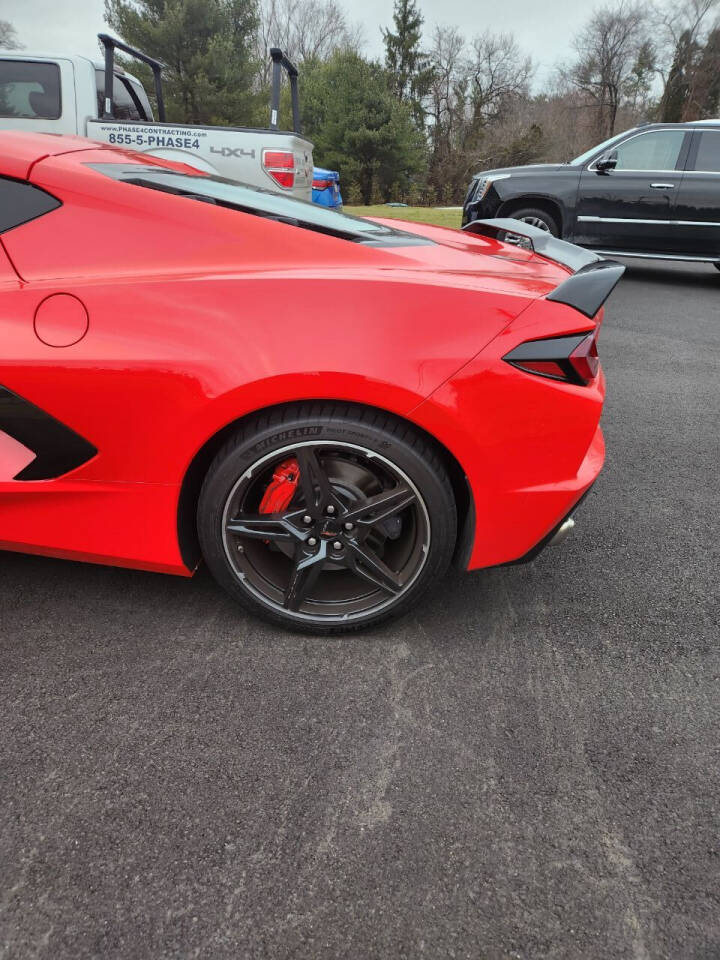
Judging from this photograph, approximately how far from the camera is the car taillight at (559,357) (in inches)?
73.5

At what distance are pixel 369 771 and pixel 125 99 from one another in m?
8.46

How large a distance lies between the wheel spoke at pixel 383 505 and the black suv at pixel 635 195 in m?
7.86

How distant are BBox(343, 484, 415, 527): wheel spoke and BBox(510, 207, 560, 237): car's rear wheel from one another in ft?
25.7

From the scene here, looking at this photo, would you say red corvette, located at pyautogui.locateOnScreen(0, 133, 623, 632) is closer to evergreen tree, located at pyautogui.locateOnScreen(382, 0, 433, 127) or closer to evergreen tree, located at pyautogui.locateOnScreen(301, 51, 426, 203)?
evergreen tree, located at pyautogui.locateOnScreen(301, 51, 426, 203)

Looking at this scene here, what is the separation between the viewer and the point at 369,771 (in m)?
1.67

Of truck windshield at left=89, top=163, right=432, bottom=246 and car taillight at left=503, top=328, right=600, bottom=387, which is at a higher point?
truck windshield at left=89, top=163, right=432, bottom=246

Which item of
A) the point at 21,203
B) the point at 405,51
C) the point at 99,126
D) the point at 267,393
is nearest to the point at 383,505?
the point at 267,393

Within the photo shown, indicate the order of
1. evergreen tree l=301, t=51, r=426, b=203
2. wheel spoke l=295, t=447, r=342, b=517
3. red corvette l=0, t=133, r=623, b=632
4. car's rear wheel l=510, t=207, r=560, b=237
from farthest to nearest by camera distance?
evergreen tree l=301, t=51, r=426, b=203 → car's rear wheel l=510, t=207, r=560, b=237 → wheel spoke l=295, t=447, r=342, b=517 → red corvette l=0, t=133, r=623, b=632

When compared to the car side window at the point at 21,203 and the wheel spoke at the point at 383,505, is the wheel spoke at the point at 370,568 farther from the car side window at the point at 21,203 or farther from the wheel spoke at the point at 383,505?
the car side window at the point at 21,203

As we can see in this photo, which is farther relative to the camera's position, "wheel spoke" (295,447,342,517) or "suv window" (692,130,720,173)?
"suv window" (692,130,720,173)

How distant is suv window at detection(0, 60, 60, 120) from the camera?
22.0 ft

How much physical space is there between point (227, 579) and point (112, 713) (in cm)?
50

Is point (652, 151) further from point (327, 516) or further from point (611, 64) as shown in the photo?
point (611, 64)

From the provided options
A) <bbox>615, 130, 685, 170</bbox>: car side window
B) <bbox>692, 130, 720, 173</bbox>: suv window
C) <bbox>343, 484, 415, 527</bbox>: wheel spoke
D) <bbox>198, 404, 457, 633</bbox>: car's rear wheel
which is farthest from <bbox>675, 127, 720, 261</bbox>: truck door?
<bbox>343, 484, 415, 527</bbox>: wheel spoke
